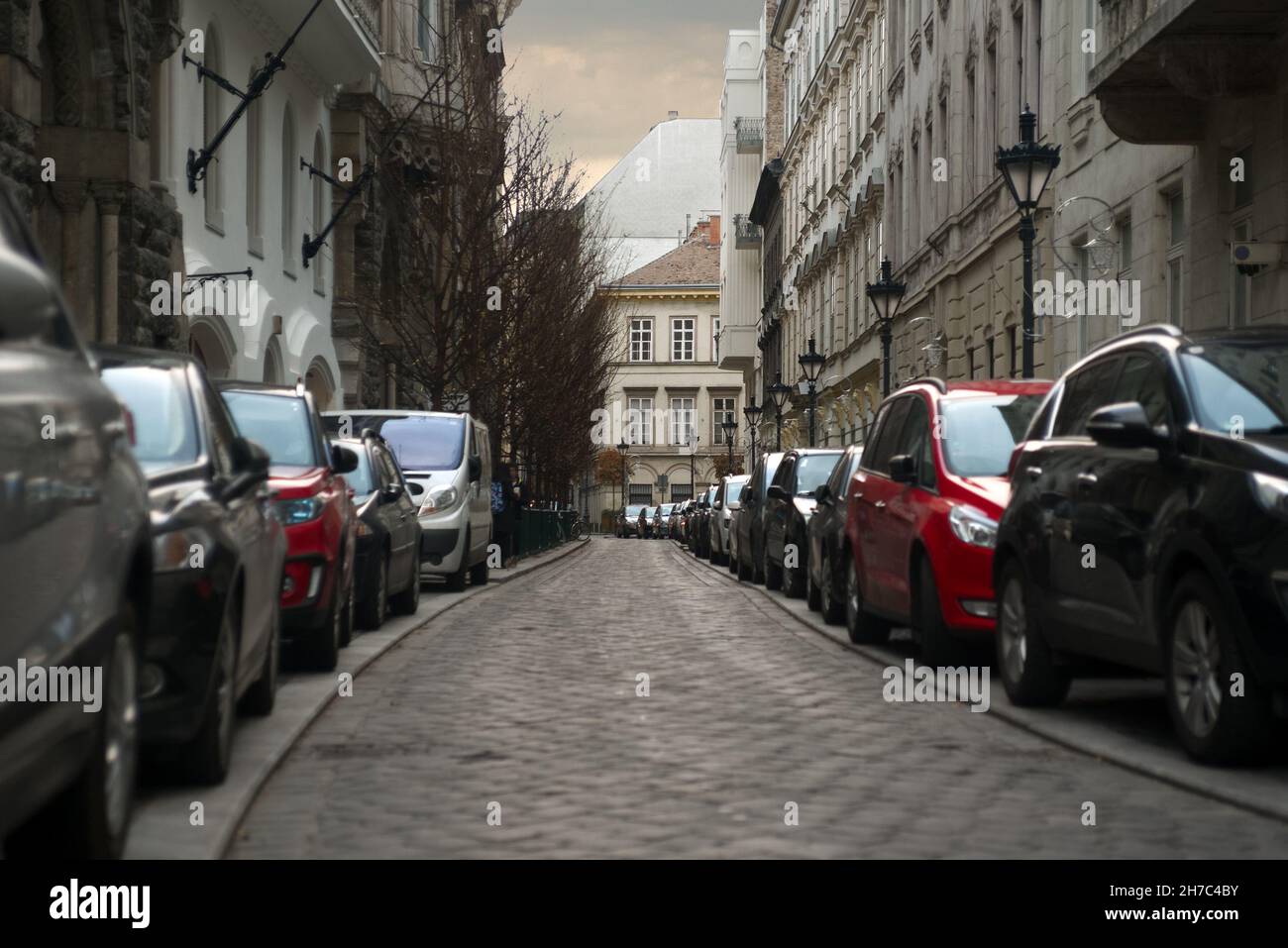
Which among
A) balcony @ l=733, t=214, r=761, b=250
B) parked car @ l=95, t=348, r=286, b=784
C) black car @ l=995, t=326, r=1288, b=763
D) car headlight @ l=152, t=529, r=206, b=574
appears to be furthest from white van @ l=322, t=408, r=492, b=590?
balcony @ l=733, t=214, r=761, b=250

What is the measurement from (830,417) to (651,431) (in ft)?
211

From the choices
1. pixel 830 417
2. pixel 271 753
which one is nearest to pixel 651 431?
pixel 830 417

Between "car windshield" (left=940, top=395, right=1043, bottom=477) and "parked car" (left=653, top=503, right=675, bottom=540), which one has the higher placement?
"car windshield" (left=940, top=395, right=1043, bottom=477)

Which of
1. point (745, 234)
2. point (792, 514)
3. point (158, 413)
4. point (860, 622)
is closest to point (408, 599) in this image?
point (860, 622)

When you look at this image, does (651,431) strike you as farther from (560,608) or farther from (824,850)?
(824,850)

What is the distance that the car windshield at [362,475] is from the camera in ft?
53.1

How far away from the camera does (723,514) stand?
36719mm

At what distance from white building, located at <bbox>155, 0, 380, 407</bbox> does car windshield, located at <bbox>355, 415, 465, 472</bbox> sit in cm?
372

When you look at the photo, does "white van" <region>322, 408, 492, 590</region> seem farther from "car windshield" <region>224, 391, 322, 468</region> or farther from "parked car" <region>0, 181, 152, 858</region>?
"parked car" <region>0, 181, 152, 858</region>

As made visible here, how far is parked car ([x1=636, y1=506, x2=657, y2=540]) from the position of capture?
95438 mm

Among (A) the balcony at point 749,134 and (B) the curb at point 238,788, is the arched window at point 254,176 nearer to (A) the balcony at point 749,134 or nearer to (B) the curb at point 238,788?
(B) the curb at point 238,788

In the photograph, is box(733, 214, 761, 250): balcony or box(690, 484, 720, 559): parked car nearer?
box(690, 484, 720, 559): parked car

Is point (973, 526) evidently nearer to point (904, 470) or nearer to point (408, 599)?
point (904, 470)

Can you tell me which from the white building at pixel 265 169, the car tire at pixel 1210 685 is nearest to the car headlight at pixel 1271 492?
the car tire at pixel 1210 685
